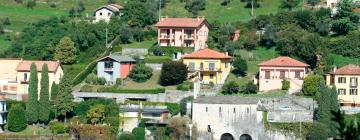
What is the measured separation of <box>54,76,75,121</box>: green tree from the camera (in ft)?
176

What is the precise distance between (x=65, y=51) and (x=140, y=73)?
702cm

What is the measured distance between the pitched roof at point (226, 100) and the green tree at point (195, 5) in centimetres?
2006

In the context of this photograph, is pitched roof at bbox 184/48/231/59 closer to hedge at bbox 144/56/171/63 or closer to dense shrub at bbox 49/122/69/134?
hedge at bbox 144/56/171/63

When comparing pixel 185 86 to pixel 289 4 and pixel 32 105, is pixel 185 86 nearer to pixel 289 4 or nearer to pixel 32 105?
pixel 32 105

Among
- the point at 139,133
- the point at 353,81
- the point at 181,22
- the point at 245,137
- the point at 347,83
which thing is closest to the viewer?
the point at 139,133

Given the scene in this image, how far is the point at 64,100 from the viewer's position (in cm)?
5366

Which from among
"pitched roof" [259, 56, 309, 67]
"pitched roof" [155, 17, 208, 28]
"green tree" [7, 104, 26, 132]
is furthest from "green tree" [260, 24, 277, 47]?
"green tree" [7, 104, 26, 132]

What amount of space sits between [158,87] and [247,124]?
734 cm

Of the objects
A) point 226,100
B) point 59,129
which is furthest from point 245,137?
point 59,129

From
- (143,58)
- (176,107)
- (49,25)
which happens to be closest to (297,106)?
(176,107)

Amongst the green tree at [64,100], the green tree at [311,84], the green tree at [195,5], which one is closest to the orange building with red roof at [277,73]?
the green tree at [311,84]

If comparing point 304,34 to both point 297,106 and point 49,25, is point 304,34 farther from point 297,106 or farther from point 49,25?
point 49,25

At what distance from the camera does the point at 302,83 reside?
55469mm

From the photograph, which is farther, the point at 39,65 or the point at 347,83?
the point at 39,65
